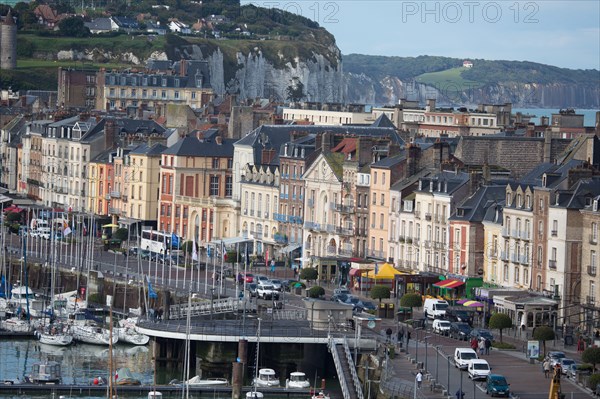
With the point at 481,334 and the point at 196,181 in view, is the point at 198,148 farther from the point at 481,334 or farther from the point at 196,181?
the point at 481,334

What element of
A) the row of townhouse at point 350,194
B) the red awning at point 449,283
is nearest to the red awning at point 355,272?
the row of townhouse at point 350,194

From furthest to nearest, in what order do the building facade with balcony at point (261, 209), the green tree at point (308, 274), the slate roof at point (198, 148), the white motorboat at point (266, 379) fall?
the slate roof at point (198, 148) < the building facade with balcony at point (261, 209) < the green tree at point (308, 274) < the white motorboat at point (266, 379)

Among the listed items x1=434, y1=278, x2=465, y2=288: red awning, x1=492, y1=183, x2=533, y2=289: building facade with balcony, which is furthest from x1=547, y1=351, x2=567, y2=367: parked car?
x1=434, y1=278, x2=465, y2=288: red awning

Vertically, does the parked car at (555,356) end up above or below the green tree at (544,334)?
below

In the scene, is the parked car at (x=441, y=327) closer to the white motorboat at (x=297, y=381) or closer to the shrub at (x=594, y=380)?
the white motorboat at (x=297, y=381)

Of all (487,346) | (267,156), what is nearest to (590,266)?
(487,346)

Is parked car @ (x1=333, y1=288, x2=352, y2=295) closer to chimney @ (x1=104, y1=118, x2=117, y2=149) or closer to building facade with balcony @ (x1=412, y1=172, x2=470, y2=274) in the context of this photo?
building facade with balcony @ (x1=412, y1=172, x2=470, y2=274)
